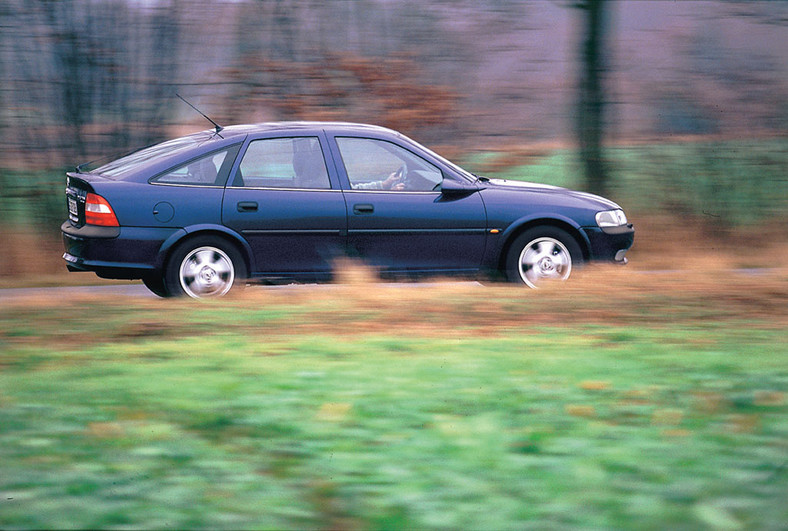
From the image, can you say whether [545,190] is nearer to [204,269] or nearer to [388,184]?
[388,184]

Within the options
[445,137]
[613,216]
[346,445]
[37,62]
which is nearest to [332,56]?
[445,137]

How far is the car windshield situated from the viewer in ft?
28.5

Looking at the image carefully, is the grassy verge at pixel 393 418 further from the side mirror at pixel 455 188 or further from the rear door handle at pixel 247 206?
the side mirror at pixel 455 188

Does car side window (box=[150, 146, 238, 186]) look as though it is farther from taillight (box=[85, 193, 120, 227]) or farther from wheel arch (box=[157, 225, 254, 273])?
taillight (box=[85, 193, 120, 227])

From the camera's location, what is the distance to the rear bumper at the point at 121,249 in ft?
27.3

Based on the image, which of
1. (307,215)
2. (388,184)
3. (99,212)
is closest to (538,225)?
(388,184)

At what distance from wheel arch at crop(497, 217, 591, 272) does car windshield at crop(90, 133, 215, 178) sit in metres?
2.71

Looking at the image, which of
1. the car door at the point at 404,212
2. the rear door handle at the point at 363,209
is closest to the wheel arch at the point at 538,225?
the car door at the point at 404,212

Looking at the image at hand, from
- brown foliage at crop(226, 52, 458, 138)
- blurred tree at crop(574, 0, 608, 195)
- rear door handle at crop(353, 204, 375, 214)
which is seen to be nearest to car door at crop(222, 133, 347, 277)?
rear door handle at crop(353, 204, 375, 214)

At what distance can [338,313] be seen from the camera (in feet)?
24.3

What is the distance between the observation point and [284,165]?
8.80 m

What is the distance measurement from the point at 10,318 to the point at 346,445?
3.68 metres

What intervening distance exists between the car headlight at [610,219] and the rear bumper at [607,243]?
5cm

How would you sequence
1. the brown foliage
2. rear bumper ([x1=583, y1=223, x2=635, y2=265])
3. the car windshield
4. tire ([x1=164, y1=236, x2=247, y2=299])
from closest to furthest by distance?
tire ([x1=164, y1=236, x2=247, y2=299]) < the car windshield < rear bumper ([x1=583, y1=223, x2=635, y2=265]) < the brown foliage
